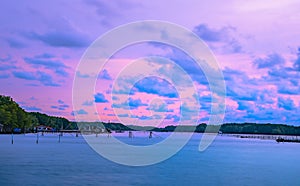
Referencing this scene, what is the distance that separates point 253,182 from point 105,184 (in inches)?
612

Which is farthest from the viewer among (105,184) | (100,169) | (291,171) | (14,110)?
(14,110)

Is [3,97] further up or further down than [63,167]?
→ further up

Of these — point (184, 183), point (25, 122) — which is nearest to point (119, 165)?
point (184, 183)

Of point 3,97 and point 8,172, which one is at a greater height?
point 3,97

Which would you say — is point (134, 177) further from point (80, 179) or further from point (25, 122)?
point (25, 122)

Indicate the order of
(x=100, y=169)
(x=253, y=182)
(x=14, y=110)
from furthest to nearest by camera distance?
(x=14, y=110)
(x=100, y=169)
(x=253, y=182)

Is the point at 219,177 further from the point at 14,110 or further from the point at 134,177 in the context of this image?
the point at 14,110

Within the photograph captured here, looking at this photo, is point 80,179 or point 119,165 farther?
point 119,165

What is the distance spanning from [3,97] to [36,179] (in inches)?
6227

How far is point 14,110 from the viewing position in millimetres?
177250

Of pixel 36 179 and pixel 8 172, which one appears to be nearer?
pixel 36 179

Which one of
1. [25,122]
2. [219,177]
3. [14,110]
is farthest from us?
[25,122]

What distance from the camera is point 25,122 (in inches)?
7539

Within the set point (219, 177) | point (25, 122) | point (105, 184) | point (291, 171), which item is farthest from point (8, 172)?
point (25, 122)
